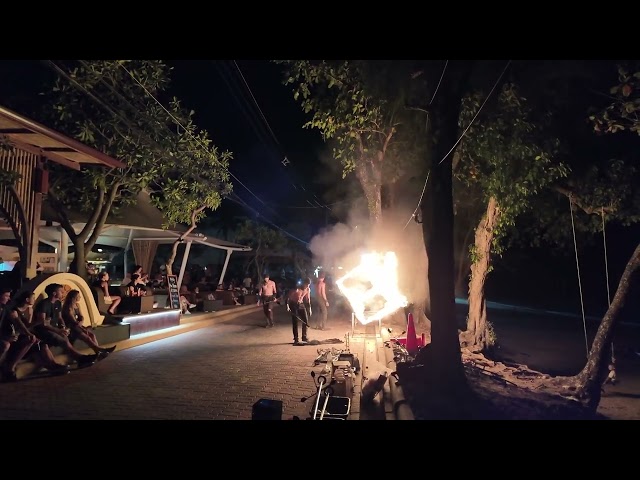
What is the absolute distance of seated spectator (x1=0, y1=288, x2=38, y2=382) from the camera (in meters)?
7.50

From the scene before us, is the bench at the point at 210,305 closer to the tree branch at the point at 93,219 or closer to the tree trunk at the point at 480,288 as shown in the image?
the tree branch at the point at 93,219

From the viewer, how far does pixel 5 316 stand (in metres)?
7.83

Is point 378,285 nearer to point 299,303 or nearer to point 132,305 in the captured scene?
point 299,303

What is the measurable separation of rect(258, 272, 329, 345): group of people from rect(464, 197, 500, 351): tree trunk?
4.77 m

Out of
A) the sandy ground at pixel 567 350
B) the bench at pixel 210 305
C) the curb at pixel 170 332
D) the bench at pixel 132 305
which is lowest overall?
the sandy ground at pixel 567 350

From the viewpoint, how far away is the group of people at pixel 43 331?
763cm

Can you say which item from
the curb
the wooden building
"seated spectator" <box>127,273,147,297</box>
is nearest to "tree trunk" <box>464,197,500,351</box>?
the curb

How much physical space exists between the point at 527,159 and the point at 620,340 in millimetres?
9766

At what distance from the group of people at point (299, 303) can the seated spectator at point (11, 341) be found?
6.14m

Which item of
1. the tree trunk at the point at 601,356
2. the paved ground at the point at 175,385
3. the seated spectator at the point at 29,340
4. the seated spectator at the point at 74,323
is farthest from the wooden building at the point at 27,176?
the tree trunk at the point at 601,356

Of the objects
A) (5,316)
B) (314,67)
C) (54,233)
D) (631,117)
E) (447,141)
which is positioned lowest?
(5,316)
